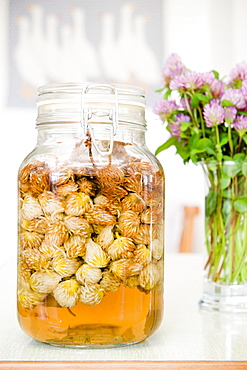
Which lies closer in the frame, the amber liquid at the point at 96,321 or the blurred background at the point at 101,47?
the amber liquid at the point at 96,321

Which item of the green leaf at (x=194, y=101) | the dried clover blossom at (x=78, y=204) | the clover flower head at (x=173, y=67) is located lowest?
the dried clover blossom at (x=78, y=204)

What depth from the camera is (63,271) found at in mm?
544

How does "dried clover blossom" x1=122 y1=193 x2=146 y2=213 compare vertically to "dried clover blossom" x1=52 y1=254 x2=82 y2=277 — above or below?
above

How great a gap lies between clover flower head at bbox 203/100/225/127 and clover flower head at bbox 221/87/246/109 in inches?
0.7

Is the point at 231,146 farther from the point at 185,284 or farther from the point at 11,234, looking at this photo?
the point at 11,234

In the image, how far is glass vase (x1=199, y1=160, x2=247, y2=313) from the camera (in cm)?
79

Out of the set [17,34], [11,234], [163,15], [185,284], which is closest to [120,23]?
[163,15]

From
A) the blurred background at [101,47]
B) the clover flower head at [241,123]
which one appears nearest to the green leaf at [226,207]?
the clover flower head at [241,123]

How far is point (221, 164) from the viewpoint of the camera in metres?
0.80

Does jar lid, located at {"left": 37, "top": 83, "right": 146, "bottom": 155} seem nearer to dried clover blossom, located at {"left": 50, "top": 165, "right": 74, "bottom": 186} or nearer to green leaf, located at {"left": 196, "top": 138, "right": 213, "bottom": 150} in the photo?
dried clover blossom, located at {"left": 50, "top": 165, "right": 74, "bottom": 186}

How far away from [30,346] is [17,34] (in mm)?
2913

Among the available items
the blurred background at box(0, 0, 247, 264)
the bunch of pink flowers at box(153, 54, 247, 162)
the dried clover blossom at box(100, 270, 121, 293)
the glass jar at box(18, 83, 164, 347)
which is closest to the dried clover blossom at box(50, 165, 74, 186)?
the glass jar at box(18, 83, 164, 347)

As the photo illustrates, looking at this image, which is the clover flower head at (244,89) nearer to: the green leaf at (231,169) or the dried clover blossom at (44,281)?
the green leaf at (231,169)

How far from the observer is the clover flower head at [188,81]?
796 millimetres
